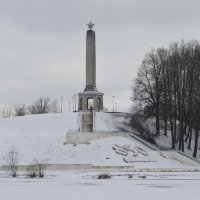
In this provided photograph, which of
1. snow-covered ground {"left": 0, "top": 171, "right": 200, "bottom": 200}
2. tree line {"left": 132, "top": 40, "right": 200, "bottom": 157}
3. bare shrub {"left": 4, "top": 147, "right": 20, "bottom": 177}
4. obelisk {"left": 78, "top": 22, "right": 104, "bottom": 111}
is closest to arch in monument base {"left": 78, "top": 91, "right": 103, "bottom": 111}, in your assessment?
obelisk {"left": 78, "top": 22, "right": 104, "bottom": 111}

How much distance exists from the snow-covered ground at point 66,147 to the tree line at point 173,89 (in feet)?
17.4

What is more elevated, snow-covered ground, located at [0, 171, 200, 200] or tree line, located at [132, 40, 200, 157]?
tree line, located at [132, 40, 200, 157]

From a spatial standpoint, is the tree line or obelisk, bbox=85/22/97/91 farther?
obelisk, bbox=85/22/97/91

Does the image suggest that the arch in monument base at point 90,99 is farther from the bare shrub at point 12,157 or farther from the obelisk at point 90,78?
the bare shrub at point 12,157

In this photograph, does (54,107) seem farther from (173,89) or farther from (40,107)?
(173,89)

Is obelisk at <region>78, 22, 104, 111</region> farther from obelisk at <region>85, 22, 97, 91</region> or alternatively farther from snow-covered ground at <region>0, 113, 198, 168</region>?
snow-covered ground at <region>0, 113, 198, 168</region>

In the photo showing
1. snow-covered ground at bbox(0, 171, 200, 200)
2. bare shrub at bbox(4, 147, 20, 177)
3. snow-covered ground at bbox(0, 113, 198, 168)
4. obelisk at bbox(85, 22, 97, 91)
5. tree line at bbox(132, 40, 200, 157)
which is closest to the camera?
snow-covered ground at bbox(0, 171, 200, 200)

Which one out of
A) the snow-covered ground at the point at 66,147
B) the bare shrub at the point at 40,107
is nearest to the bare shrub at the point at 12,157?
the snow-covered ground at the point at 66,147

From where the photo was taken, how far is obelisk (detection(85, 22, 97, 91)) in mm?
66688

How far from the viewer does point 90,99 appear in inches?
2692

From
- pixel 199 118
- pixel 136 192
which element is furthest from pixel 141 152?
pixel 136 192

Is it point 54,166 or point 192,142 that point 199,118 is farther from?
point 54,166

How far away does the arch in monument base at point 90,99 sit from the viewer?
6675 cm

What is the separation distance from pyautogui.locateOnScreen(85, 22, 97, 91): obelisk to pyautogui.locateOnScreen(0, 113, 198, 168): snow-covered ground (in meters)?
4.42
